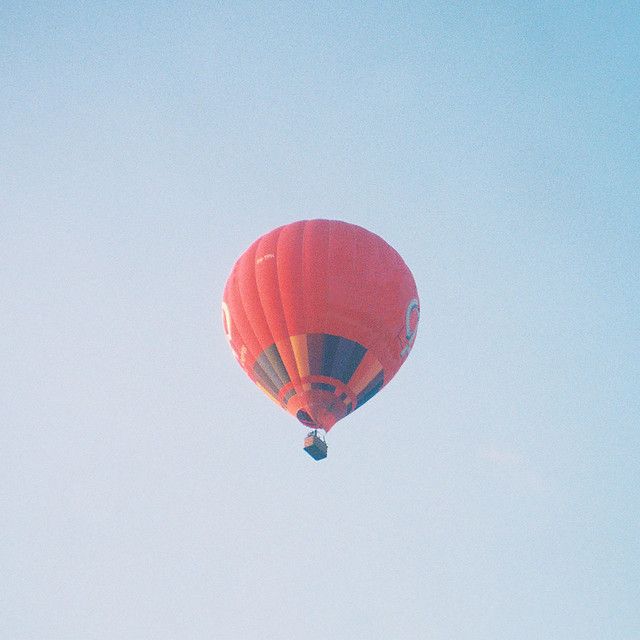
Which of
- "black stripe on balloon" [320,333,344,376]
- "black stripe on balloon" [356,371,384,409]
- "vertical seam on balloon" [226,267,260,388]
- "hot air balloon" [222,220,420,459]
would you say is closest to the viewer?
"black stripe on balloon" [320,333,344,376]

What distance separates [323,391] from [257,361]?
209 cm

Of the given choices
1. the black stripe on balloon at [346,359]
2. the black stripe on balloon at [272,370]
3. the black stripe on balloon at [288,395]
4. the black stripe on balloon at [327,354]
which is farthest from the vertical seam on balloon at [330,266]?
the black stripe on balloon at [272,370]

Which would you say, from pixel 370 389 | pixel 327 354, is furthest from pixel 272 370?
pixel 370 389

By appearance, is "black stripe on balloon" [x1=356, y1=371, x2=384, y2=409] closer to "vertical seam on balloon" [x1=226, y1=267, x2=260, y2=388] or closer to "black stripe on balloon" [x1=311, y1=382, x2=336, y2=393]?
"black stripe on balloon" [x1=311, y1=382, x2=336, y2=393]

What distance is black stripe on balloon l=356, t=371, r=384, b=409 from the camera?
61.1 ft

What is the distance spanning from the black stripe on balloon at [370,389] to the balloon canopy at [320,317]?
0.12 ft

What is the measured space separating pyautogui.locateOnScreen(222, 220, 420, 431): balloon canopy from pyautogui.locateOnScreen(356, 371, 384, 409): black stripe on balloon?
0.04m

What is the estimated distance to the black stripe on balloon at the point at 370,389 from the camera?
18.6 m

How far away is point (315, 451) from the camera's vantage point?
1770 cm

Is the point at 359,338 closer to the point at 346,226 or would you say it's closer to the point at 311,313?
the point at 311,313

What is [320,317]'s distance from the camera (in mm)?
17906

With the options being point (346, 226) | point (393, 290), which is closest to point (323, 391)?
point (393, 290)

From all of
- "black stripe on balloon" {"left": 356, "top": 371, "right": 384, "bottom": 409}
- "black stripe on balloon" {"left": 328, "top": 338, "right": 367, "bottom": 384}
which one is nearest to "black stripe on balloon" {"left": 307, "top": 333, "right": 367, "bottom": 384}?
"black stripe on balloon" {"left": 328, "top": 338, "right": 367, "bottom": 384}

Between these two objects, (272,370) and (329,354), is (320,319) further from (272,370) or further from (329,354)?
(272,370)
